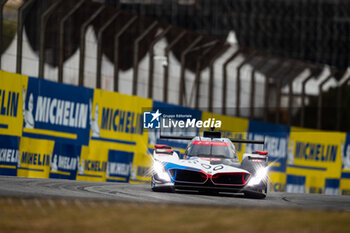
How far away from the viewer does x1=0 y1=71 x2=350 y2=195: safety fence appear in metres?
16.2

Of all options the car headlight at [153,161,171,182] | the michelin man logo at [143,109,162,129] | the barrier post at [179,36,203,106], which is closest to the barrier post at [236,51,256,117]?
the barrier post at [179,36,203,106]

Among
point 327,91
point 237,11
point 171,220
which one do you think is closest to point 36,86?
point 171,220

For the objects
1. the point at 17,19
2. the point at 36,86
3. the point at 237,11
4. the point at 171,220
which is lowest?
the point at 171,220

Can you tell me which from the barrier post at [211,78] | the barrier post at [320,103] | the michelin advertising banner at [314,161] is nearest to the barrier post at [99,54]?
the barrier post at [211,78]

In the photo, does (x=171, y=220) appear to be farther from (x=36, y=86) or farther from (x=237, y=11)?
(x=237, y=11)

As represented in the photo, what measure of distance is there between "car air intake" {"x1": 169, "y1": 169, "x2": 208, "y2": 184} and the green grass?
423 cm

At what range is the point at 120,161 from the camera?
62.7 ft

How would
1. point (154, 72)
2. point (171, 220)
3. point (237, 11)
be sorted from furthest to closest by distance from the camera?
point (237, 11), point (154, 72), point (171, 220)

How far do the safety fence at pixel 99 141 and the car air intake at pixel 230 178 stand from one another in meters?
4.44

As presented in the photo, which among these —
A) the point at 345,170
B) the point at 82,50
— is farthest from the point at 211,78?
the point at 82,50

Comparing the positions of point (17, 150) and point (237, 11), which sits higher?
point (237, 11)

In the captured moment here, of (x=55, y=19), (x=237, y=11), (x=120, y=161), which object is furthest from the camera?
(x=237, y=11)

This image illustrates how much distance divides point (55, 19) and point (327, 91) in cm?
1246

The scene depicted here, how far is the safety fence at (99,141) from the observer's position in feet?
53.2
